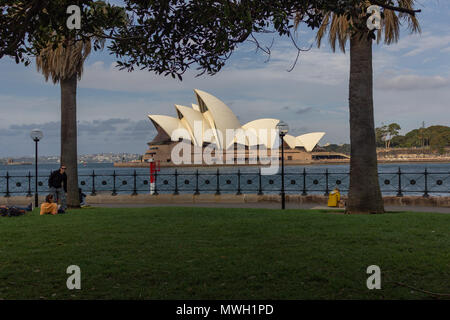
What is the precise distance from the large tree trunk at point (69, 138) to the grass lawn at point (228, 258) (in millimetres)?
5062

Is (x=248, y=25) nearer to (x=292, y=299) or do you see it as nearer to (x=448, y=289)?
(x=292, y=299)

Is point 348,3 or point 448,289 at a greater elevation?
point 348,3

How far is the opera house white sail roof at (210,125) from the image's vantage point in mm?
69625

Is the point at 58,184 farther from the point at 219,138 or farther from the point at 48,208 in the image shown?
the point at 219,138

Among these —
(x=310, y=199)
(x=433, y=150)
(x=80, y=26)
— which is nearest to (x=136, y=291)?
(x=80, y=26)

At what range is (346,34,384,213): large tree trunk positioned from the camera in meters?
11.8

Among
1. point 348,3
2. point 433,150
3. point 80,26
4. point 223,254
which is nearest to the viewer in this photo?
point 348,3

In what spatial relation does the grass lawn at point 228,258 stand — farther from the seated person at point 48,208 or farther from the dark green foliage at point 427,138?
the dark green foliage at point 427,138

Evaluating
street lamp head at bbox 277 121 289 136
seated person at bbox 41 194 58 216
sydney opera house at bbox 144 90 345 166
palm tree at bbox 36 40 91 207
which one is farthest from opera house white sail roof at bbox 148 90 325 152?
seated person at bbox 41 194 58 216

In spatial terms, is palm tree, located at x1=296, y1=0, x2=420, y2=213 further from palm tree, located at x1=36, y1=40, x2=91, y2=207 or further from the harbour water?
palm tree, located at x1=36, y1=40, x2=91, y2=207

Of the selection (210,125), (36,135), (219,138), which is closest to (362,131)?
(36,135)

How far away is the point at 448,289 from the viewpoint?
4.88 metres
